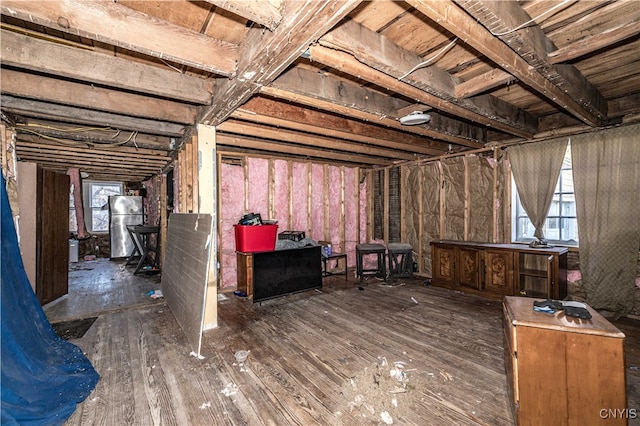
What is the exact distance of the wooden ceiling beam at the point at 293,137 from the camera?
3449 mm

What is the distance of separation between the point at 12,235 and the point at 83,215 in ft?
24.0

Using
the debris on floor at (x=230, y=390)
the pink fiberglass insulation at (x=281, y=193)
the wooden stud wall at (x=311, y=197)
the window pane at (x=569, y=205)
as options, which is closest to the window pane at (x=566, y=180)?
the window pane at (x=569, y=205)

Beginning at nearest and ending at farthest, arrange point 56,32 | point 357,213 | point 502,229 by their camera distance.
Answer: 1. point 56,32
2. point 502,229
3. point 357,213

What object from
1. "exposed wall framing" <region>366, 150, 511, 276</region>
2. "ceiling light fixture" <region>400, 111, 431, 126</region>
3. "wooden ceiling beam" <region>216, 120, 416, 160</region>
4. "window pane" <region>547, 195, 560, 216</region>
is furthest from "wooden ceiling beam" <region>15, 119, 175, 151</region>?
"window pane" <region>547, 195, 560, 216</region>

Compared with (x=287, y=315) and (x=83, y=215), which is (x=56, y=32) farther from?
(x=83, y=215)

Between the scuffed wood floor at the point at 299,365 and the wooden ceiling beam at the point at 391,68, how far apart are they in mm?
2371

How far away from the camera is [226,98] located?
7.59 feet

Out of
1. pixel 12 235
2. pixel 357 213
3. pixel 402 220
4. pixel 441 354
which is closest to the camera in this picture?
pixel 12 235

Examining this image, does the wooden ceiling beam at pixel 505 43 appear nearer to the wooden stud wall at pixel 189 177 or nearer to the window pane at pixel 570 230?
the window pane at pixel 570 230

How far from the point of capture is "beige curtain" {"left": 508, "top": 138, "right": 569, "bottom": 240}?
12.5 ft

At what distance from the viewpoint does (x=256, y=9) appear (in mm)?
1350

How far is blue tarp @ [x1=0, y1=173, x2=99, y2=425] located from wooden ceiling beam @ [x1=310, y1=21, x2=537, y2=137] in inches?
112

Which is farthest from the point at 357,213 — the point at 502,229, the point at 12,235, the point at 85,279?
the point at 85,279

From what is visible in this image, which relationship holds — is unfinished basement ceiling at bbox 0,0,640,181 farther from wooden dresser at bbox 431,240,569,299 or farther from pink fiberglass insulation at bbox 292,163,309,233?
pink fiberglass insulation at bbox 292,163,309,233
